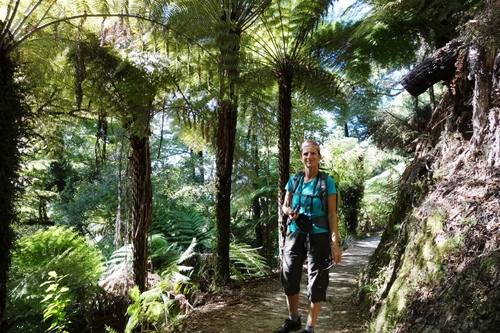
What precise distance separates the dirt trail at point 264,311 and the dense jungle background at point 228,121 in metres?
0.17

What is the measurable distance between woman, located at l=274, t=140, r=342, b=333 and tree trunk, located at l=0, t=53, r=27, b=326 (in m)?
2.18

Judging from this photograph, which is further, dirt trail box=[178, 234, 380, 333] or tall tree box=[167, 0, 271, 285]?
tall tree box=[167, 0, 271, 285]

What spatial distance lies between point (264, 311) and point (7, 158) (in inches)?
107

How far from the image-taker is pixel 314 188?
2.69 m

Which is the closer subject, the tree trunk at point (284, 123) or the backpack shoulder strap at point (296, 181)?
the backpack shoulder strap at point (296, 181)

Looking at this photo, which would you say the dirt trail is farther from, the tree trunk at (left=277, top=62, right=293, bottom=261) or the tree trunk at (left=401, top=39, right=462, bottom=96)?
the tree trunk at (left=401, top=39, right=462, bottom=96)

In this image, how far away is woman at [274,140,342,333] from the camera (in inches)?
102

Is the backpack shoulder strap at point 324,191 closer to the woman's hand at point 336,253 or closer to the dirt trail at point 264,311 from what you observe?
the woman's hand at point 336,253

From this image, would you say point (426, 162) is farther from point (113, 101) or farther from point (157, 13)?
point (113, 101)

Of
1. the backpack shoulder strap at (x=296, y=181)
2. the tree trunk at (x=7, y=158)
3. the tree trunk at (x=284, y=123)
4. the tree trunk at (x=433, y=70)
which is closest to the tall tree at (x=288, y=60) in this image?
the tree trunk at (x=284, y=123)

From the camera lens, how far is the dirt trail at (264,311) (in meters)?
3.21

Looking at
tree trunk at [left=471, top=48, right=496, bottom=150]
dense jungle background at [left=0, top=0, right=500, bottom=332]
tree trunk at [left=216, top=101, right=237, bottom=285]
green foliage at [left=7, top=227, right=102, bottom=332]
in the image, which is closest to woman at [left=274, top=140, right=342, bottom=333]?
dense jungle background at [left=0, top=0, right=500, bottom=332]

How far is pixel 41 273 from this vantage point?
14.2ft

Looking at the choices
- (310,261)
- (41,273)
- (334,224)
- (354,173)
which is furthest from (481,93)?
(354,173)
